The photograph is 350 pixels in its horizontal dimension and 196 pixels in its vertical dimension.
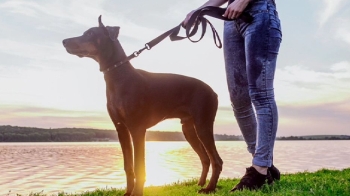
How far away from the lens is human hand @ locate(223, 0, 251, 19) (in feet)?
16.4

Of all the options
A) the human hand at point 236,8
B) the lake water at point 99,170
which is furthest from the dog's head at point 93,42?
the lake water at point 99,170

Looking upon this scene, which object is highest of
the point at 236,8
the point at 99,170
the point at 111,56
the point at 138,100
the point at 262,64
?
the point at 236,8

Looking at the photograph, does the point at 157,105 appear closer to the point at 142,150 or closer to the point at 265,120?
the point at 142,150

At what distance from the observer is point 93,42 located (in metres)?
5.57

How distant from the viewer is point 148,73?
5.97m

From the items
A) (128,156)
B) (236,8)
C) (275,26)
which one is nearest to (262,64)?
(275,26)

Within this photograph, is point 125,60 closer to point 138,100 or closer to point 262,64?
point 138,100

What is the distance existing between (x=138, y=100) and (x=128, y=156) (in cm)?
83

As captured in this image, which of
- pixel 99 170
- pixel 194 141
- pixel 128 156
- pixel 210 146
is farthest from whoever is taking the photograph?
pixel 99 170

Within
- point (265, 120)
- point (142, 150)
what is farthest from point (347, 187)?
point (142, 150)

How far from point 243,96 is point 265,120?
66cm

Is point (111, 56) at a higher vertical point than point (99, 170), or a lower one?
higher

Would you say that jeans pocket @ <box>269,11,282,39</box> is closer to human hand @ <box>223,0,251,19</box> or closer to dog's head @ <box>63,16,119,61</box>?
human hand @ <box>223,0,251,19</box>

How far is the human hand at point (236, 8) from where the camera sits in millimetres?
5008
